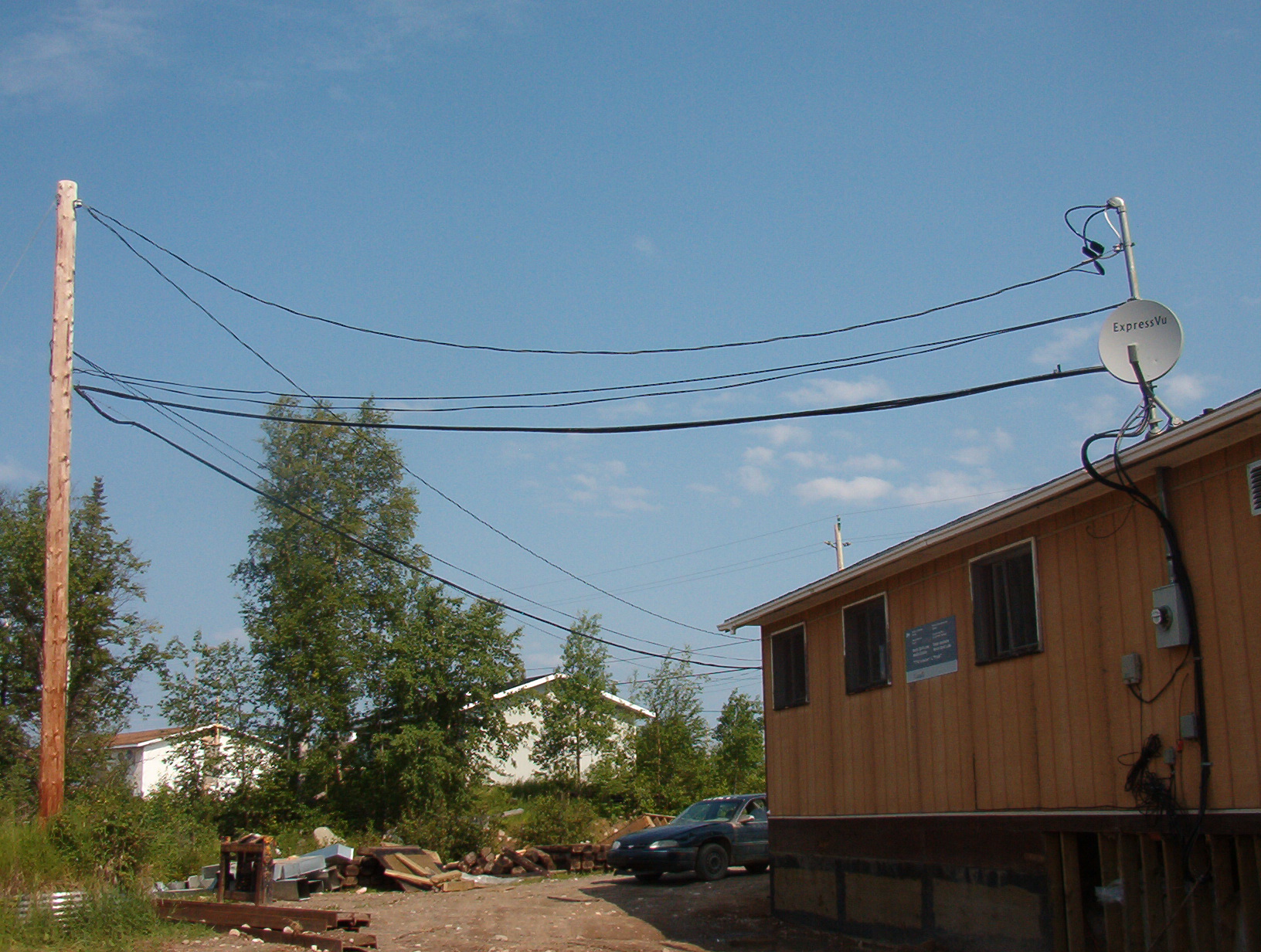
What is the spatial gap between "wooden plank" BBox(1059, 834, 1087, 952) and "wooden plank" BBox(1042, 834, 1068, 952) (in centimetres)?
6

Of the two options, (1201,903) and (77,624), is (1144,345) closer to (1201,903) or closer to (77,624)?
(1201,903)

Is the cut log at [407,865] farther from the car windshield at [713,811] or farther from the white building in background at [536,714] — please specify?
the white building in background at [536,714]

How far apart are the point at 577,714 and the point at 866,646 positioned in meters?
22.0

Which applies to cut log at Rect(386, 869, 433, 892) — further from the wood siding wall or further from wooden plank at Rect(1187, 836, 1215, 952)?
wooden plank at Rect(1187, 836, 1215, 952)

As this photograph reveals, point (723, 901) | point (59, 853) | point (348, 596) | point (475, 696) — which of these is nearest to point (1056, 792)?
point (723, 901)

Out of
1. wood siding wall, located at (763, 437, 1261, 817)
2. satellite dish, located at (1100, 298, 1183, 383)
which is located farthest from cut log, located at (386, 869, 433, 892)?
satellite dish, located at (1100, 298, 1183, 383)

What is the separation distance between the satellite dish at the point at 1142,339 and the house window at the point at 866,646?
4323 millimetres

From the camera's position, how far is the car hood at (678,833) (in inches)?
770

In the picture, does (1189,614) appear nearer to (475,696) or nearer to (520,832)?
(520,832)

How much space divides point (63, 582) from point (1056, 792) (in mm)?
11344

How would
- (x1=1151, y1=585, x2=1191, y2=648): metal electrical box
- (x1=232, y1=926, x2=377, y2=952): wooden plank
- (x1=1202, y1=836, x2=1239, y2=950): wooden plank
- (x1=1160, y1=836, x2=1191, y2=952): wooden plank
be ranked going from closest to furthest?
(x1=1202, y1=836, x2=1239, y2=950): wooden plank
(x1=1160, y1=836, x2=1191, y2=952): wooden plank
(x1=1151, y1=585, x2=1191, y2=648): metal electrical box
(x1=232, y1=926, x2=377, y2=952): wooden plank

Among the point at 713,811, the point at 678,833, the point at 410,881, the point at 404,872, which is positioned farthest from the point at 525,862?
the point at 678,833

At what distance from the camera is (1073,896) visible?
9203mm

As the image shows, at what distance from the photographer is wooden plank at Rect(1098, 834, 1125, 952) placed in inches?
341
